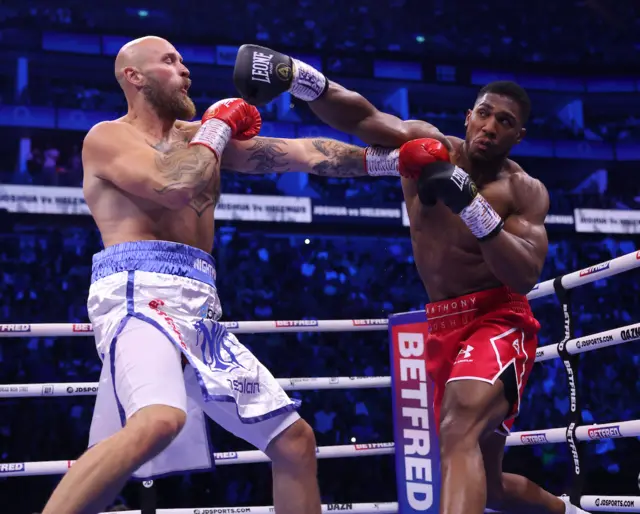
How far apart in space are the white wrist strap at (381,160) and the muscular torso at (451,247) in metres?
0.12

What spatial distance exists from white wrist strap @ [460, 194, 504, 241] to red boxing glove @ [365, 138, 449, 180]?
0.62 ft

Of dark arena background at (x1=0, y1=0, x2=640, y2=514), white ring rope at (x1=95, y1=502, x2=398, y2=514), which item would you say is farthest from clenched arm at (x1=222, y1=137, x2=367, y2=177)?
dark arena background at (x1=0, y1=0, x2=640, y2=514)

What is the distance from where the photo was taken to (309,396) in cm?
784

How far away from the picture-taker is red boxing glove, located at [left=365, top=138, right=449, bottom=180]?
7.61ft

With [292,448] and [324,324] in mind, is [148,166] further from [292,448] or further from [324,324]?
[324,324]

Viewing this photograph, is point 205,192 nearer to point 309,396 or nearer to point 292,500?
point 292,500

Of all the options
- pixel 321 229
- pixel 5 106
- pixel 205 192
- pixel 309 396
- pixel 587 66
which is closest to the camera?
pixel 205 192

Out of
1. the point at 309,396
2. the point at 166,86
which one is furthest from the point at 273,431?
the point at 309,396

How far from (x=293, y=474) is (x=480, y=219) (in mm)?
899

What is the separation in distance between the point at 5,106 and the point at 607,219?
7994 millimetres

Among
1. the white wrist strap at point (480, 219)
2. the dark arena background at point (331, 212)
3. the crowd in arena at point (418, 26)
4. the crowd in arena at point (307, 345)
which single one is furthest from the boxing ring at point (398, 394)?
the crowd in arena at point (418, 26)

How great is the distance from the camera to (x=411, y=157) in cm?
234

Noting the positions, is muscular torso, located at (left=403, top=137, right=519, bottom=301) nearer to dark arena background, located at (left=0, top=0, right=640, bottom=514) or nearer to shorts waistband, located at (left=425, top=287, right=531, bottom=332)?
shorts waistband, located at (left=425, top=287, right=531, bottom=332)

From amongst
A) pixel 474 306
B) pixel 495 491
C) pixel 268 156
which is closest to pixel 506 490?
pixel 495 491
